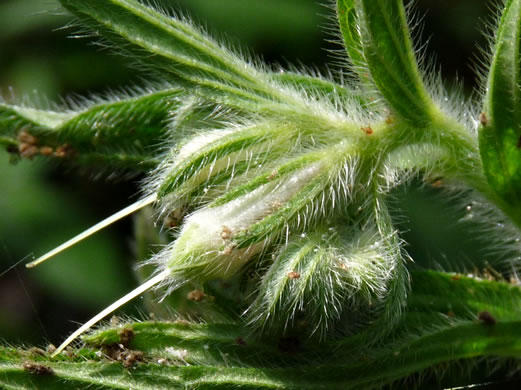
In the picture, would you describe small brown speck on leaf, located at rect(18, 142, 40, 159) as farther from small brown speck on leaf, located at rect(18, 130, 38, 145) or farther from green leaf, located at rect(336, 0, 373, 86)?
green leaf, located at rect(336, 0, 373, 86)

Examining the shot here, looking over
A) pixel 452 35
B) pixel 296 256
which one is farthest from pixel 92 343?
pixel 452 35

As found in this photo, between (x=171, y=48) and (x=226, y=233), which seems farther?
(x=171, y=48)

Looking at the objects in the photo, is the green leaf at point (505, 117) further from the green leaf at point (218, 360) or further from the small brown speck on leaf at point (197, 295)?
the small brown speck on leaf at point (197, 295)

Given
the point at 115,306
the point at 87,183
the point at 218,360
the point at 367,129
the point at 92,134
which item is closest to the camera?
the point at 115,306

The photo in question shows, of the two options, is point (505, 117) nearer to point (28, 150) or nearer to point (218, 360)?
point (218, 360)

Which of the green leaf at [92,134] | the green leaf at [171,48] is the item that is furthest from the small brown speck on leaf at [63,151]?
the green leaf at [171,48]

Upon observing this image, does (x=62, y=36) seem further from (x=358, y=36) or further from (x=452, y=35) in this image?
(x=358, y=36)

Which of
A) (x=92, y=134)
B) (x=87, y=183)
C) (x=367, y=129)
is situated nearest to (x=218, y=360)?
(x=367, y=129)
